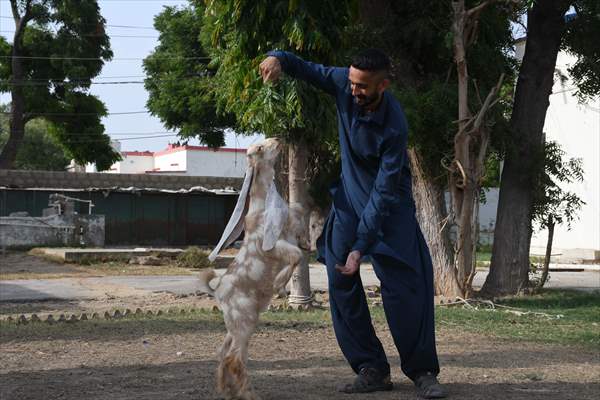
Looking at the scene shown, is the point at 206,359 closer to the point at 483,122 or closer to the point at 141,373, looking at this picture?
the point at 141,373

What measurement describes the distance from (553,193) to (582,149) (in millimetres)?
13472

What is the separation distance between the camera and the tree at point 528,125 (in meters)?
12.0

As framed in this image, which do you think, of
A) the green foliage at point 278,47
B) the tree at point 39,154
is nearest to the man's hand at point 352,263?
the green foliage at point 278,47

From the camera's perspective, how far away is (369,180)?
14.9ft

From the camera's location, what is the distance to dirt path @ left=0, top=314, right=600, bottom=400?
16.1ft

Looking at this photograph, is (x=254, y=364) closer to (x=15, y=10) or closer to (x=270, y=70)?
(x=270, y=70)

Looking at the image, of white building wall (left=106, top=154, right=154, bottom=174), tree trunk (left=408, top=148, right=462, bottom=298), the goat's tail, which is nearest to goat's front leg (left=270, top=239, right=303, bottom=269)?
the goat's tail

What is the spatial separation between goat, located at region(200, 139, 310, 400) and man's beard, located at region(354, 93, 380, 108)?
0.56 m

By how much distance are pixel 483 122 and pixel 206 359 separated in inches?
249

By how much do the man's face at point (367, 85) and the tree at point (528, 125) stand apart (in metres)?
7.97

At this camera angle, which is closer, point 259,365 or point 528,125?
point 259,365

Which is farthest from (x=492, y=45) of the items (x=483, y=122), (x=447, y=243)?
(x=447, y=243)

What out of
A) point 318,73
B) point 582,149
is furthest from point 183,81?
point 318,73

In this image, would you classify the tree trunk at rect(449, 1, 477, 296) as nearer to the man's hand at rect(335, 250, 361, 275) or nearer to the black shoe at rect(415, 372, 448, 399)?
the black shoe at rect(415, 372, 448, 399)
